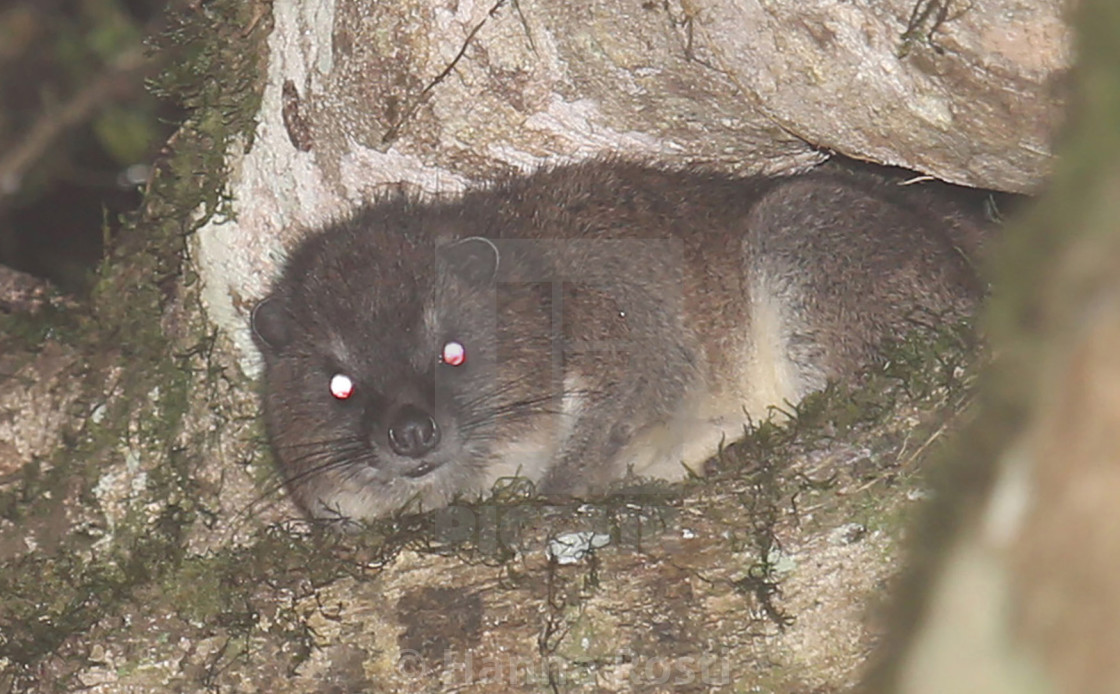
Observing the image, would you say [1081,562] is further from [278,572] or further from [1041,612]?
[278,572]

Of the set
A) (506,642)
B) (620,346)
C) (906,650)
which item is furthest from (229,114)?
(906,650)

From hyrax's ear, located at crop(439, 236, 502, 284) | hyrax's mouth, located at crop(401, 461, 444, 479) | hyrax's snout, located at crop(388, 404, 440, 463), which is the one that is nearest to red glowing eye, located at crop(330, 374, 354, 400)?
hyrax's snout, located at crop(388, 404, 440, 463)

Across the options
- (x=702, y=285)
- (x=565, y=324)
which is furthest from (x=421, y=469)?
(x=702, y=285)

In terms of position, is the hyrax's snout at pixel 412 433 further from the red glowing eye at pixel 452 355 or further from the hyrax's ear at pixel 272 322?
the hyrax's ear at pixel 272 322

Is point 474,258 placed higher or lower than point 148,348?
higher

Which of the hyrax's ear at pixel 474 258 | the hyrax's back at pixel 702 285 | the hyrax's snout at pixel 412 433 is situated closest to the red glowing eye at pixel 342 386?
the hyrax's snout at pixel 412 433

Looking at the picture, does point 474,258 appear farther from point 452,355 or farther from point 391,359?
point 391,359
